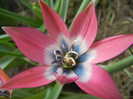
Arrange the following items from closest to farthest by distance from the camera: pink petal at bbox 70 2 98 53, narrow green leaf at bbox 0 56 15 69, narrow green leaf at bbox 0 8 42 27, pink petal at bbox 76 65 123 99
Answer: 1. pink petal at bbox 76 65 123 99
2. pink petal at bbox 70 2 98 53
3. narrow green leaf at bbox 0 56 15 69
4. narrow green leaf at bbox 0 8 42 27

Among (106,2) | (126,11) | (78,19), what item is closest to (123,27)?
(126,11)

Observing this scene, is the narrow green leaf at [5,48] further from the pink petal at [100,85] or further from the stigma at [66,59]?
the pink petal at [100,85]

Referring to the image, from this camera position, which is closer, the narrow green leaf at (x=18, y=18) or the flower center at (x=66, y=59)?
the flower center at (x=66, y=59)

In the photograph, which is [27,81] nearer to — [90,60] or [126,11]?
[90,60]

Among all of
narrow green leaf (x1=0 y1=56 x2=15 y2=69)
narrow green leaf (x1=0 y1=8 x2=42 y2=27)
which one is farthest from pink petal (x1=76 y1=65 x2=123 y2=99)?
narrow green leaf (x1=0 y1=8 x2=42 y2=27)

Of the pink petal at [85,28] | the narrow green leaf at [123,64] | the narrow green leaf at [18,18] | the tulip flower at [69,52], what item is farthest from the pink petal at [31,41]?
the narrow green leaf at [18,18]

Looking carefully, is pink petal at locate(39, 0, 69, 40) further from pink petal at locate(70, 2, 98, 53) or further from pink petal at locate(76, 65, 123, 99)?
pink petal at locate(76, 65, 123, 99)
